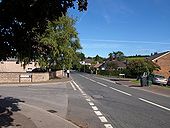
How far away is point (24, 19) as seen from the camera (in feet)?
28.8

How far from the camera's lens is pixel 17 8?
329 inches

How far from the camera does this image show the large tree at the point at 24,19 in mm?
8406

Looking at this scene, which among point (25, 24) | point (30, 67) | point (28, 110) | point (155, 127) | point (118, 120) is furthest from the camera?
point (30, 67)

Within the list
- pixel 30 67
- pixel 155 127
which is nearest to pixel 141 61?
pixel 30 67

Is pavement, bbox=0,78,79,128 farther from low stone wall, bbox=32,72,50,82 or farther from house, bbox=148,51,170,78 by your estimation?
house, bbox=148,51,170,78

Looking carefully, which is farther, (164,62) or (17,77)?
(164,62)

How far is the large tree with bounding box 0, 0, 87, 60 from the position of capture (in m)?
8.41

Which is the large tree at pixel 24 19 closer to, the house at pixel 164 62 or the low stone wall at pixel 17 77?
the low stone wall at pixel 17 77

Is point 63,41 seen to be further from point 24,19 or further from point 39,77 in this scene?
point 24,19

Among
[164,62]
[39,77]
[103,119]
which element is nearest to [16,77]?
[39,77]

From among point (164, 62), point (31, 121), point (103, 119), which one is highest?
point (164, 62)

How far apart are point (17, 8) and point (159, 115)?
8.53 m

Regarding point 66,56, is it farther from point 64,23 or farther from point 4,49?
point 4,49

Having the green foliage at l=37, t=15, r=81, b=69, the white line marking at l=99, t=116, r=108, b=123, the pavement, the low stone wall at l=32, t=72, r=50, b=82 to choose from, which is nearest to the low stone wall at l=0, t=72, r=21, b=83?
the low stone wall at l=32, t=72, r=50, b=82
